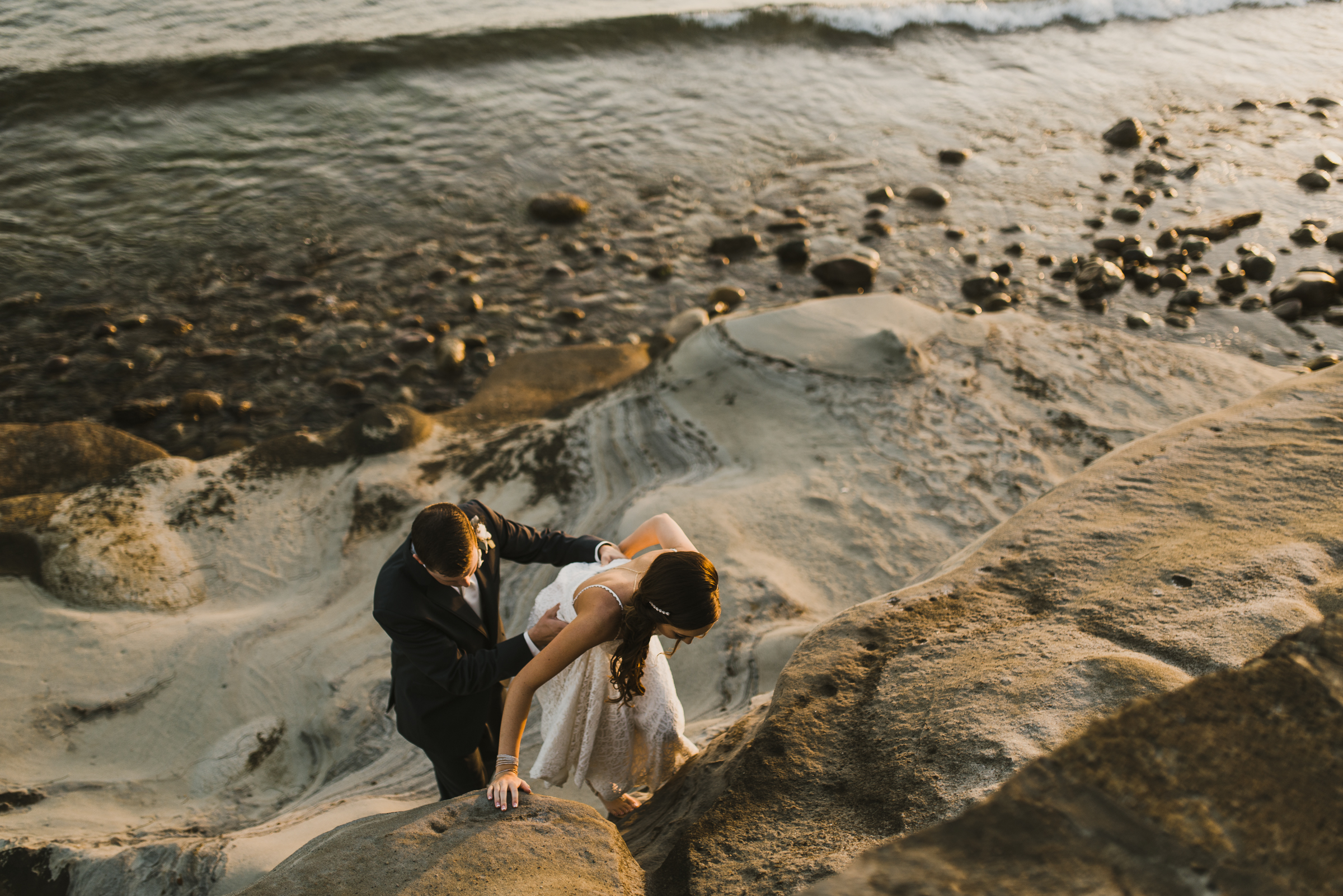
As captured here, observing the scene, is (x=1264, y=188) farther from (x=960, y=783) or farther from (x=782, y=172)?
(x=960, y=783)

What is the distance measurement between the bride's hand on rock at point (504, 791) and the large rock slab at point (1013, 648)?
1.57 ft

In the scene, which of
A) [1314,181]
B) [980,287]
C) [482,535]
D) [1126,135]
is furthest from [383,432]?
[1314,181]

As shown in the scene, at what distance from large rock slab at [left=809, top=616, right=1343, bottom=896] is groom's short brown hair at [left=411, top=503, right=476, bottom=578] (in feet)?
5.34

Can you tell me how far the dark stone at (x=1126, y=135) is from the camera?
12203mm

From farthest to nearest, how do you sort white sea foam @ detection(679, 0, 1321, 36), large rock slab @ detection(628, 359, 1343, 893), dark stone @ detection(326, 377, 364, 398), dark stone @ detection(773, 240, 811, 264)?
white sea foam @ detection(679, 0, 1321, 36), dark stone @ detection(773, 240, 811, 264), dark stone @ detection(326, 377, 364, 398), large rock slab @ detection(628, 359, 1343, 893)

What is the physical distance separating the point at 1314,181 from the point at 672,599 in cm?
1224

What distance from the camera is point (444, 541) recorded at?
9.07 ft

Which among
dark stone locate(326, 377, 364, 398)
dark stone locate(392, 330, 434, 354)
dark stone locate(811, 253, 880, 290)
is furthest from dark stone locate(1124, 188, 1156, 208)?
dark stone locate(326, 377, 364, 398)

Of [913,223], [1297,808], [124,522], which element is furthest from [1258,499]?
[913,223]

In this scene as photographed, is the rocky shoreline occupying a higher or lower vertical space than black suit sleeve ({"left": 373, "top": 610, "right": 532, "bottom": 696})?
lower

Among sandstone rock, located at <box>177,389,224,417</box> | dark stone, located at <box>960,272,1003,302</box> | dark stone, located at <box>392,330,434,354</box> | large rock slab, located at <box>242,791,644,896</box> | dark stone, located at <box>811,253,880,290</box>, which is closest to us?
large rock slab, located at <box>242,791,644,896</box>

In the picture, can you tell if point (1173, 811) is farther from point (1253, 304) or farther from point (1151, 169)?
point (1151, 169)

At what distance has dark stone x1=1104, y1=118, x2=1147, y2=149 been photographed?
12203mm

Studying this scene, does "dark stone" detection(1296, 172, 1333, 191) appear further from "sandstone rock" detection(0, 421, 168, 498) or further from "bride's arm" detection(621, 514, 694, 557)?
"sandstone rock" detection(0, 421, 168, 498)
